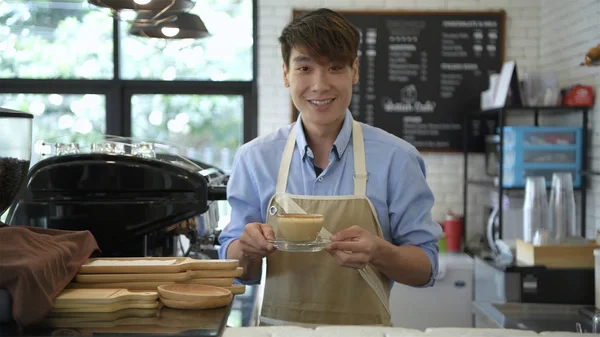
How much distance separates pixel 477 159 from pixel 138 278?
455 centimetres

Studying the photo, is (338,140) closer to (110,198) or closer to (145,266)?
(110,198)

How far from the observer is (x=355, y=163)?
2223mm

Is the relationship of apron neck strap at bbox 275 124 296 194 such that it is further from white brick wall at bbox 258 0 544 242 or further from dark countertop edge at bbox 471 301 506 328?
white brick wall at bbox 258 0 544 242

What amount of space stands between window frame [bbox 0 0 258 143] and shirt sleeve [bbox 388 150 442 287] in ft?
11.7

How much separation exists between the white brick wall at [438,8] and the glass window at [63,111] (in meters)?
1.33

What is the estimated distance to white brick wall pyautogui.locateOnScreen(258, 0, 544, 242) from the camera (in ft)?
18.1

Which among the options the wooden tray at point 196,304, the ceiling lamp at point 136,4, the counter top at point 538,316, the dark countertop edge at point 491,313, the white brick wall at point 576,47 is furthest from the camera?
the white brick wall at point 576,47

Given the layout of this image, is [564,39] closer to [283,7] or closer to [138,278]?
[283,7]

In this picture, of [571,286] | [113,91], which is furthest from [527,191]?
[113,91]

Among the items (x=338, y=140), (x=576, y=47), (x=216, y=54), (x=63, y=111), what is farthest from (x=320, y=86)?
(x=63, y=111)

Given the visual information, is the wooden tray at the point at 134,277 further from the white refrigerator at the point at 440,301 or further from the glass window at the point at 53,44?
the glass window at the point at 53,44

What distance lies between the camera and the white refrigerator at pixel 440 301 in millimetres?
4922

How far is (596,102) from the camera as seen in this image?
4621 millimetres

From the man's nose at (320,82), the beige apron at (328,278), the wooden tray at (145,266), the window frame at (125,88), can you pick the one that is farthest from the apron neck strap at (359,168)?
the window frame at (125,88)
